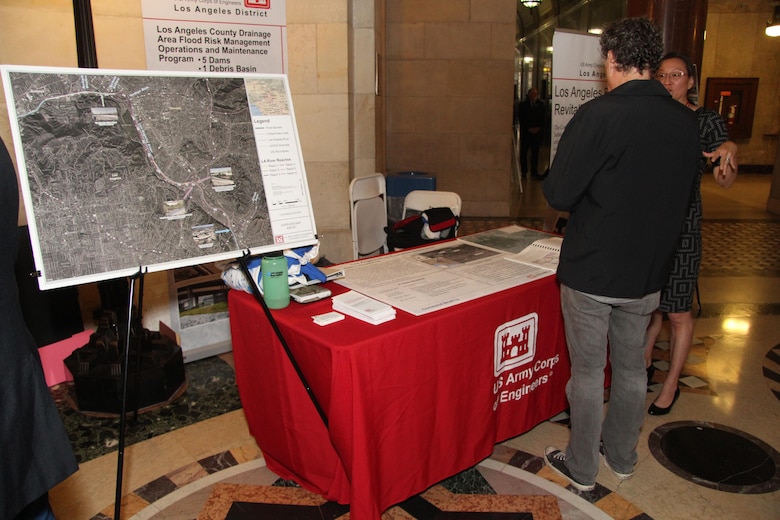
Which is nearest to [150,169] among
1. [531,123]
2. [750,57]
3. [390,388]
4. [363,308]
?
[363,308]

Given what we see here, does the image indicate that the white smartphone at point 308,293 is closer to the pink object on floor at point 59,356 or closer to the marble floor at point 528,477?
the marble floor at point 528,477

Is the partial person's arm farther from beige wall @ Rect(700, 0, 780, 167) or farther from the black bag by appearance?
beige wall @ Rect(700, 0, 780, 167)

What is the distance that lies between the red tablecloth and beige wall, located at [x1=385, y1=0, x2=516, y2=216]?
5.40 meters

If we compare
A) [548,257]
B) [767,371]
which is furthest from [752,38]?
[548,257]

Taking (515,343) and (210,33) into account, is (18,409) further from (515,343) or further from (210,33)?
(210,33)

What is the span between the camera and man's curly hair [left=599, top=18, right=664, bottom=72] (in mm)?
1911

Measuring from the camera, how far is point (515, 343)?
2.41m

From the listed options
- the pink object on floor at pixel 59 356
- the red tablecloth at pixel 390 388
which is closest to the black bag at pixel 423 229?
the red tablecloth at pixel 390 388

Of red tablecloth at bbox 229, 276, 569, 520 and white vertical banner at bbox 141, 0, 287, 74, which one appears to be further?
Result: white vertical banner at bbox 141, 0, 287, 74

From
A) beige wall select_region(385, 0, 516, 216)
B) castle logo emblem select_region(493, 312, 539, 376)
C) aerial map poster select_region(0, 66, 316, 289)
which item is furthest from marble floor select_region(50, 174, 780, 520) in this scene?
beige wall select_region(385, 0, 516, 216)

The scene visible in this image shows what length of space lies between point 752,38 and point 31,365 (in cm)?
1420

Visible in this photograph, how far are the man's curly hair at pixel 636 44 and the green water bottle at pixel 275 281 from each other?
133 cm

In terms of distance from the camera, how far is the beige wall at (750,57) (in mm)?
11914

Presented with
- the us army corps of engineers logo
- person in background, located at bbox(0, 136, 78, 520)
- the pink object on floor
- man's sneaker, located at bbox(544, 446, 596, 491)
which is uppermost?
person in background, located at bbox(0, 136, 78, 520)
